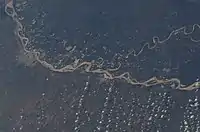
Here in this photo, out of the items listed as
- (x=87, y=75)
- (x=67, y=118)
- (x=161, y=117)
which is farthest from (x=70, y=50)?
(x=161, y=117)

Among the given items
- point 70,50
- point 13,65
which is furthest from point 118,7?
point 13,65

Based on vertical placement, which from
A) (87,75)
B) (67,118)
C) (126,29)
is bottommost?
(67,118)

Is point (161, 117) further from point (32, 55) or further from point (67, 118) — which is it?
Result: point (32, 55)

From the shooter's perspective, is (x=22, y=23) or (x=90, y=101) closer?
(x=90, y=101)

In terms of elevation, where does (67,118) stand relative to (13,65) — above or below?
below

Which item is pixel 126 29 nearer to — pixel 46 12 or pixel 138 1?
pixel 138 1

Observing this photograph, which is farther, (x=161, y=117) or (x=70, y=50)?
(x=70, y=50)
